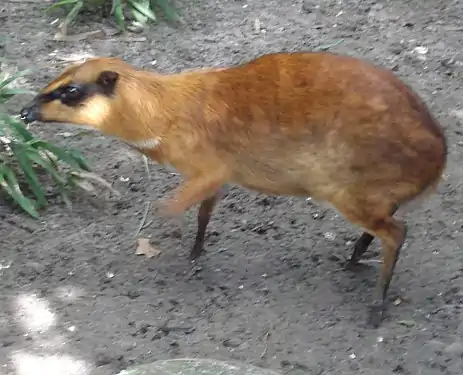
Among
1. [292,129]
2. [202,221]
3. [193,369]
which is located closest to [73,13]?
[202,221]

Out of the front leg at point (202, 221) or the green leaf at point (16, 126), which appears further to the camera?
the green leaf at point (16, 126)

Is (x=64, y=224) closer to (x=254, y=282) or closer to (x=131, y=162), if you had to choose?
(x=131, y=162)

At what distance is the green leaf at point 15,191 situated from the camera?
4.45 m

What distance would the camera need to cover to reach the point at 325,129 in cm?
372

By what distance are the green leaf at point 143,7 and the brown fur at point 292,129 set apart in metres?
2.56

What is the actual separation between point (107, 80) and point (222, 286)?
1.15 meters

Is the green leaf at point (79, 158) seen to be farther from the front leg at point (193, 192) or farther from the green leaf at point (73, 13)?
the green leaf at point (73, 13)

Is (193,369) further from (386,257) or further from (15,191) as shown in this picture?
(15,191)

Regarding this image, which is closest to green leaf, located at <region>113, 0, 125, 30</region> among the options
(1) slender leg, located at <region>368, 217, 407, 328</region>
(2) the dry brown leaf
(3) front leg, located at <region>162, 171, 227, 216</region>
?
(2) the dry brown leaf

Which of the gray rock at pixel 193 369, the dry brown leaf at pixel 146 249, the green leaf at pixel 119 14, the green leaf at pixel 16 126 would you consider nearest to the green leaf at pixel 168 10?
the green leaf at pixel 119 14

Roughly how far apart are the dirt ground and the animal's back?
58 cm

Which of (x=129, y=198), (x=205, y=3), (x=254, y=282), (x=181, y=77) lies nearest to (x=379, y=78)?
(x=181, y=77)

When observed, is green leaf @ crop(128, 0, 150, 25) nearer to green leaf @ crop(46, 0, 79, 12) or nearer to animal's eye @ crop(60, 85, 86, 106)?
green leaf @ crop(46, 0, 79, 12)

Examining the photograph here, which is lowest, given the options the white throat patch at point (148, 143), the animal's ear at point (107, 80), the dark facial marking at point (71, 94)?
the white throat patch at point (148, 143)
